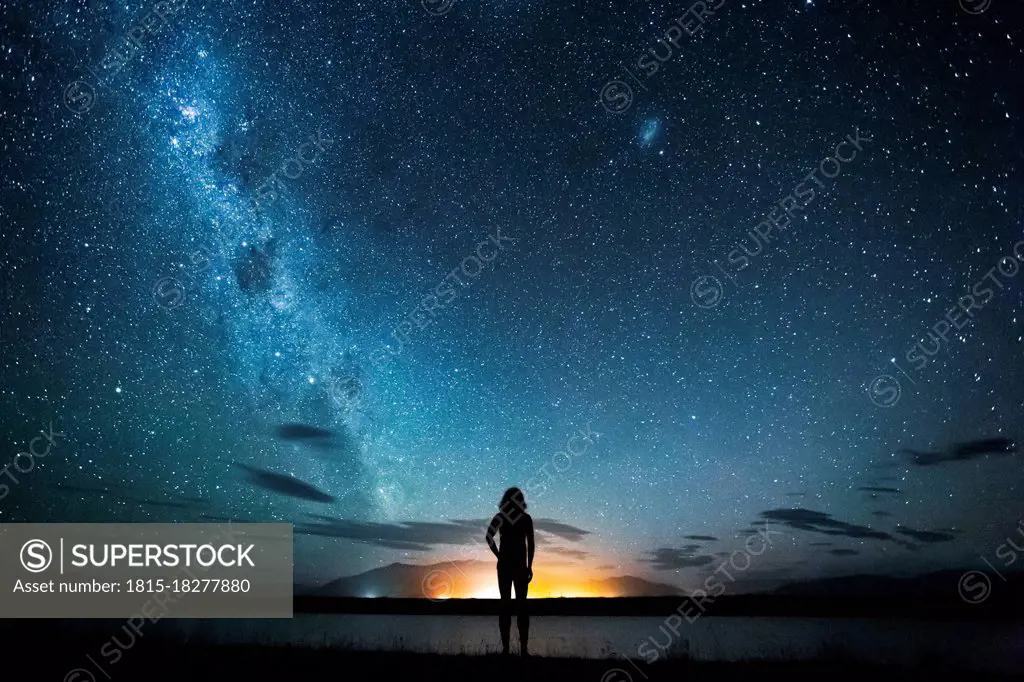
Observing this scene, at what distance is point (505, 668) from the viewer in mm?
7160

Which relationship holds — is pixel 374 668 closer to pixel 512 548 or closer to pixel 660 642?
pixel 512 548

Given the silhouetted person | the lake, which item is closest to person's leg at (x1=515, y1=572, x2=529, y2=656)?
the silhouetted person

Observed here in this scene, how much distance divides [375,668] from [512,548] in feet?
7.50

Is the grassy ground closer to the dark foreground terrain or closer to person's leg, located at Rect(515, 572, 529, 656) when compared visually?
the dark foreground terrain

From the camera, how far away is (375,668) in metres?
7.15

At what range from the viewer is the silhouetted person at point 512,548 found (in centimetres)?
834

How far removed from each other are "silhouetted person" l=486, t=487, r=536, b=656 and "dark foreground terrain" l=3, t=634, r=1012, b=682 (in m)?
0.76

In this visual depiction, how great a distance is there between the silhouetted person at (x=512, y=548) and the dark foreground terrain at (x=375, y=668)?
760 millimetres

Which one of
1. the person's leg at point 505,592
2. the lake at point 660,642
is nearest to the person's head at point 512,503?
the person's leg at point 505,592

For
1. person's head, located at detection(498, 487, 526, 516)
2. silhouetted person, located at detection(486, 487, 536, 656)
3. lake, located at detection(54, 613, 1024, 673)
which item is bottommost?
lake, located at detection(54, 613, 1024, 673)

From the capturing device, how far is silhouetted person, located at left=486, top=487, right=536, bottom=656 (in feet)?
Result: 27.4

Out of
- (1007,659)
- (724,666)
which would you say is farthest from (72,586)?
(1007,659)

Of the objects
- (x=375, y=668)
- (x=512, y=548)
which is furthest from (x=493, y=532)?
(x=375, y=668)

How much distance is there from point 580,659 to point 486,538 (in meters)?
2.09
